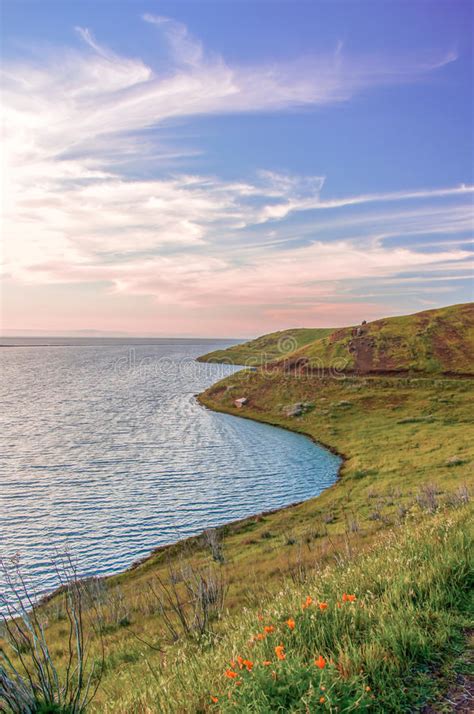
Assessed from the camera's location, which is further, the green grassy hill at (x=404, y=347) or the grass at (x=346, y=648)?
the green grassy hill at (x=404, y=347)

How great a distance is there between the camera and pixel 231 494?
3884 cm

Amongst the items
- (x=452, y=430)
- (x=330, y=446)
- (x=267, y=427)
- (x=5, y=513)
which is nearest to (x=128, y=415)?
(x=267, y=427)

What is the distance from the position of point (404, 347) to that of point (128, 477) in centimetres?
7011

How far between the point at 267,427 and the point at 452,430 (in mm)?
28744

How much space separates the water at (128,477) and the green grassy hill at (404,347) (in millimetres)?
29442

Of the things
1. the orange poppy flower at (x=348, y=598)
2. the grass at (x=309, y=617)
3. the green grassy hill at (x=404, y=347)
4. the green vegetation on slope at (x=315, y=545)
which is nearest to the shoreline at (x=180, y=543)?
the green vegetation on slope at (x=315, y=545)

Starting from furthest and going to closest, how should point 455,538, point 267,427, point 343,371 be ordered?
point 343,371
point 267,427
point 455,538

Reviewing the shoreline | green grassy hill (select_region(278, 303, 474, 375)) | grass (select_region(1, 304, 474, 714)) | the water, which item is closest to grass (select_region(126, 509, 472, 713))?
grass (select_region(1, 304, 474, 714))

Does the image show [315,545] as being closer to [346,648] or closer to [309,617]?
[309,617]

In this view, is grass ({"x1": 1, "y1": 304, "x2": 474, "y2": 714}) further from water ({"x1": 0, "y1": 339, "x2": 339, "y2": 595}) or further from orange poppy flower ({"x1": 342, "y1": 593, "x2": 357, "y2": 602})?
water ({"x1": 0, "y1": 339, "x2": 339, "y2": 595})

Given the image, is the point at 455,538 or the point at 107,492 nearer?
the point at 455,538

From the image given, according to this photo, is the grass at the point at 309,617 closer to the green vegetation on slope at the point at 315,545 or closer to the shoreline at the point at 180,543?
the green vegetation on slope at the point at 315,545

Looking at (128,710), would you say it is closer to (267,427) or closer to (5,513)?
(5,513)

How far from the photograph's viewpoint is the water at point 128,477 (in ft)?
94.5
